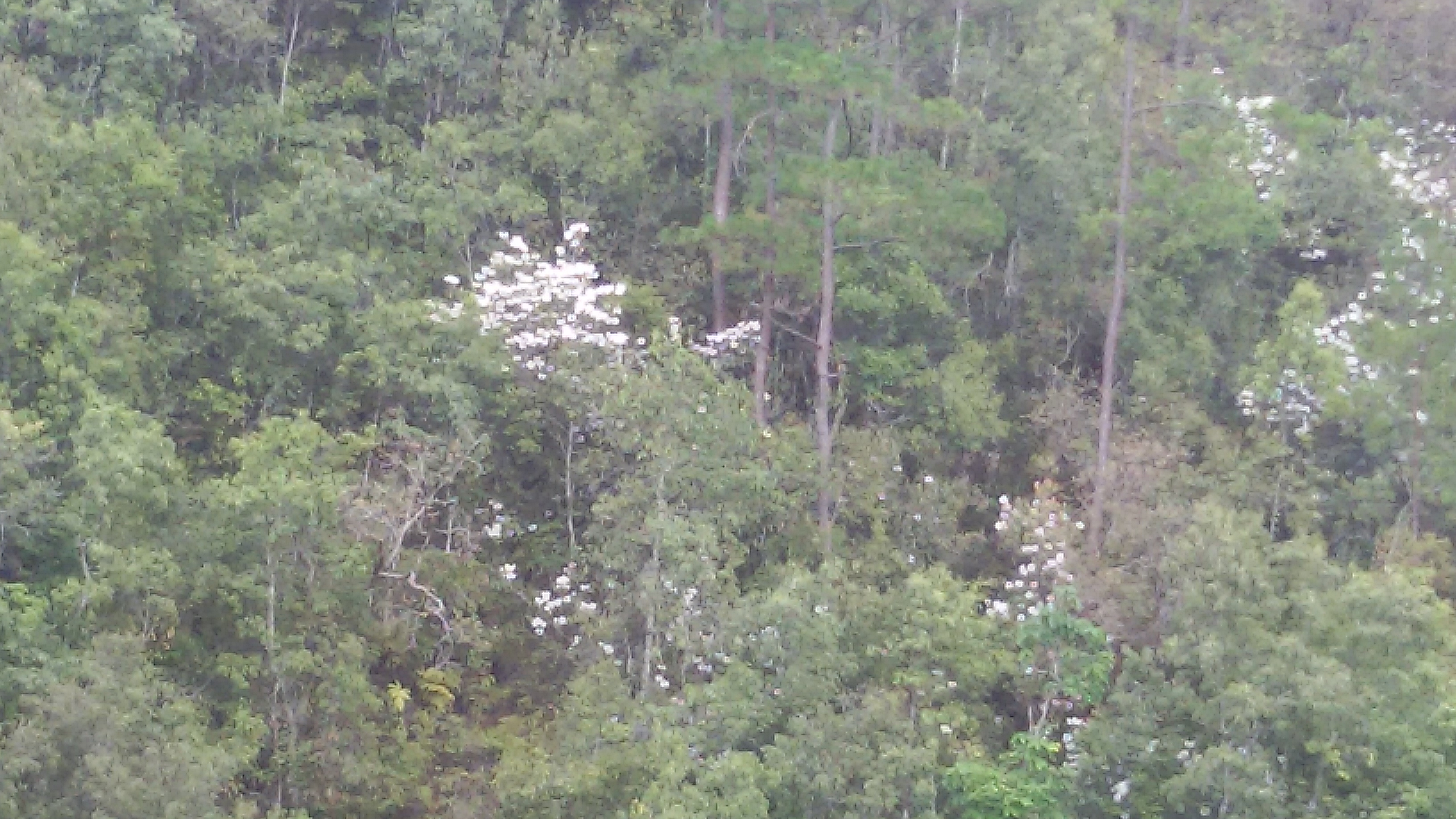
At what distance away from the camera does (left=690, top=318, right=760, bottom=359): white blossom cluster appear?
69.3 ft

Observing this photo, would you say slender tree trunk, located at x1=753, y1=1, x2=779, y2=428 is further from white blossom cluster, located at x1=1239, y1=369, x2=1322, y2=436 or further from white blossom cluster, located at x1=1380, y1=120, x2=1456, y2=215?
white blossom cluster, located at x1=1380, y1=120, x2=1456, y2=215

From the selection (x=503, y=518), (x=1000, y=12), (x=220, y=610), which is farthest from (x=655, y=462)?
(x=1000, y=12)

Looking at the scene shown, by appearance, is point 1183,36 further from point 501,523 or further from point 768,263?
point 501,523

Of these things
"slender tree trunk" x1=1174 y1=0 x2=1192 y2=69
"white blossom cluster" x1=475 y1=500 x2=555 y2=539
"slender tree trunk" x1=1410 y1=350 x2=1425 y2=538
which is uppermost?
"slender tree trunk" x1=1174 y1=0 x2=1192 y2=69

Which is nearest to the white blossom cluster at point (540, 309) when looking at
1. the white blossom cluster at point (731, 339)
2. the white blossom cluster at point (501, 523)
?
the white blossom cluster at point (731, 339)

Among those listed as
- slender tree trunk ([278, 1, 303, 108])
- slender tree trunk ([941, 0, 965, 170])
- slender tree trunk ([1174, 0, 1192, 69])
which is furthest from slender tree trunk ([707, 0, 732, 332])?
slender tree trunk ([1174, 0, 1192, 69])

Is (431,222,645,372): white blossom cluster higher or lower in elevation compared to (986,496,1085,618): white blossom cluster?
higher

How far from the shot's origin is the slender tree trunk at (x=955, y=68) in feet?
76.8

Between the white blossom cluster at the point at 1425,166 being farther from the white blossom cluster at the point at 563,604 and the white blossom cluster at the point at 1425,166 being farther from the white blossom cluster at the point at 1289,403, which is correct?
the white blossom cluster at the point at 563,604

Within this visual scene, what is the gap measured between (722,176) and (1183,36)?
10.6 m

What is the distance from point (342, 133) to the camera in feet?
73.3

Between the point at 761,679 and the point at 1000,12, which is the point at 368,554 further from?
the point at 1000,12

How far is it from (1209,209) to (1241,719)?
788cm

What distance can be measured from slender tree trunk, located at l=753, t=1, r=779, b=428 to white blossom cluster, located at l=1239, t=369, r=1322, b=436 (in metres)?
7.12
